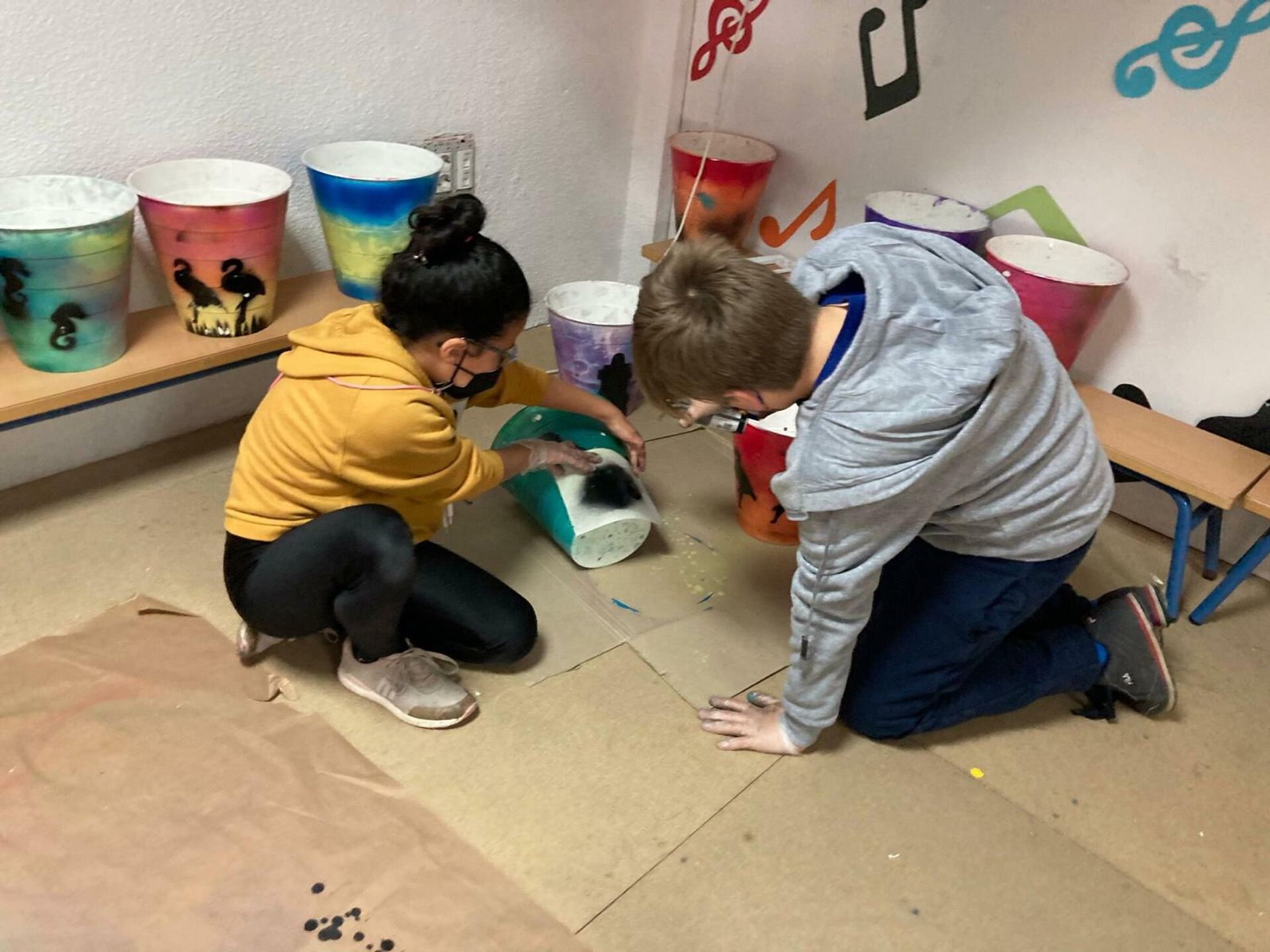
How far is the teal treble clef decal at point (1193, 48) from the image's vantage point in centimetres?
159

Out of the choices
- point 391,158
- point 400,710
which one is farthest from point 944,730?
point 391,158

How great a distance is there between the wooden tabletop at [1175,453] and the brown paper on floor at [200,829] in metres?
1.31

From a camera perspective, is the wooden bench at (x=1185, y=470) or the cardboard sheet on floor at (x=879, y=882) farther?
the wooden bench at (x=1185, y=470)

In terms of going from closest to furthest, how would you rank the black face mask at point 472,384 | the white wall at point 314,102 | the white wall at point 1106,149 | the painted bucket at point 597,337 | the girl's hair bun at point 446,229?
the girl's hair bun at point 446,229 → the black face mask at point 472,384 → the white wall at point 314,102 → the white wall at point 1106,149 → the painted bucket at point 597,337

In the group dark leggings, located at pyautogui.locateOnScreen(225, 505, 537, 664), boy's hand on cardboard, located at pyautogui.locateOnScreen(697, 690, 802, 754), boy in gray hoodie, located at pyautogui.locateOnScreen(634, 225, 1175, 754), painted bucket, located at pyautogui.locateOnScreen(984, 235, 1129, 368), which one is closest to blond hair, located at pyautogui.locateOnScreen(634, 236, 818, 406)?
boy in gray hoodie, located at pyautogui.locateOnScreen(634, 225, 1175, 754)

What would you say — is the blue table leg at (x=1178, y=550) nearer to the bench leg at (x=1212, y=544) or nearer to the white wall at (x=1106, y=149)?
the bench leg at (x=1212, y=544)

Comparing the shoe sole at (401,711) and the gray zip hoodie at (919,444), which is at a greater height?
the gray zip hoodie at (919,444)

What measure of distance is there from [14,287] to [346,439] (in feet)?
2.05

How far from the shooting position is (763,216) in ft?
7.72

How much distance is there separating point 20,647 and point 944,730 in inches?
56.3

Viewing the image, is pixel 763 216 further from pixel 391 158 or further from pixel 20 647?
pixel 20 647

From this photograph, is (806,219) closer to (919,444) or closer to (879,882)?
(919,444)

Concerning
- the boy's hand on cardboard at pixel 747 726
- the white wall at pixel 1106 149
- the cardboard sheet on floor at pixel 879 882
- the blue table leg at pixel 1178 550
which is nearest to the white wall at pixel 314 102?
the white wall at pixel 1106 149

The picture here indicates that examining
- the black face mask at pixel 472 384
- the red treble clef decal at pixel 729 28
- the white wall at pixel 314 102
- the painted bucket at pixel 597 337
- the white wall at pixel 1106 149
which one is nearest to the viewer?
the black face mask at pixel 472 384
